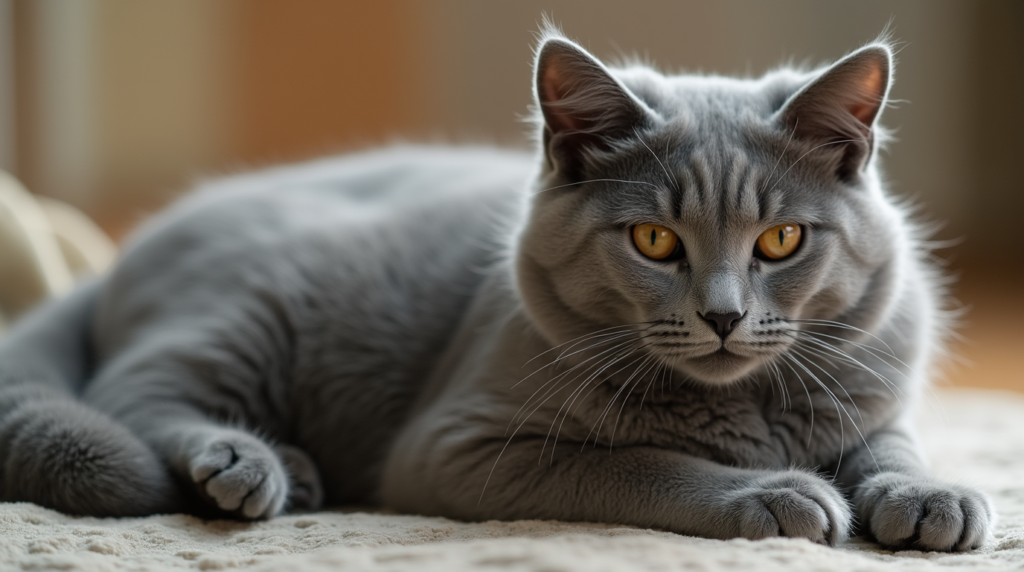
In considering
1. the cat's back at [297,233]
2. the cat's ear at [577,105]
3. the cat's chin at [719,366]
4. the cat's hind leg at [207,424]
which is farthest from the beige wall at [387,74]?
the cat's chin at [719,366]

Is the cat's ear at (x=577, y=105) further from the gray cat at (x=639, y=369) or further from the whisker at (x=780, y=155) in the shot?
the whisker at (x=780, y=155)

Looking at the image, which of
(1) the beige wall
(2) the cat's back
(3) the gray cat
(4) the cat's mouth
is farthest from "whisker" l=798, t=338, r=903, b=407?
(1) the beige wall

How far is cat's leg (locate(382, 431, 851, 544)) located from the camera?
1.23 m

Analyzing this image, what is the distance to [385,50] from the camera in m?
5.31

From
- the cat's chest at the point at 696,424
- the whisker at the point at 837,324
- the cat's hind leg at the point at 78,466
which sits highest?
the whisker at the point at 837,324

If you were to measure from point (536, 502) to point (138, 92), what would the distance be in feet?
17.2

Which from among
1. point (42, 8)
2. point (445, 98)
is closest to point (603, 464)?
point (445, 98)

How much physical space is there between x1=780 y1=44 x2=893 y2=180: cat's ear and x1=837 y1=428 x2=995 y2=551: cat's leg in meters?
0.45

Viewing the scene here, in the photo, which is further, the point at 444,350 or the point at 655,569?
the point at 444,350

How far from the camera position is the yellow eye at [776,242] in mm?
1348

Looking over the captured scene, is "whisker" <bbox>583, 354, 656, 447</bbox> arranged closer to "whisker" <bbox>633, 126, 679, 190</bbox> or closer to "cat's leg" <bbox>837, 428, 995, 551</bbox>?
"whisker" <bbox>633, 126, 679, 190</bbox>

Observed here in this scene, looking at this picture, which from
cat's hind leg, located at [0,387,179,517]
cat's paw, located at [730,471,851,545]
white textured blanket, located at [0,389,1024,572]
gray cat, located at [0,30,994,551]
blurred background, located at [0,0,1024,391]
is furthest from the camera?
blurred background, located at [0,0,1024,391]

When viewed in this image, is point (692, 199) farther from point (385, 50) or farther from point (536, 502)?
point (385, 50)

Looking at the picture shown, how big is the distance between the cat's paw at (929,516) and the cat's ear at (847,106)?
46 centimetres
